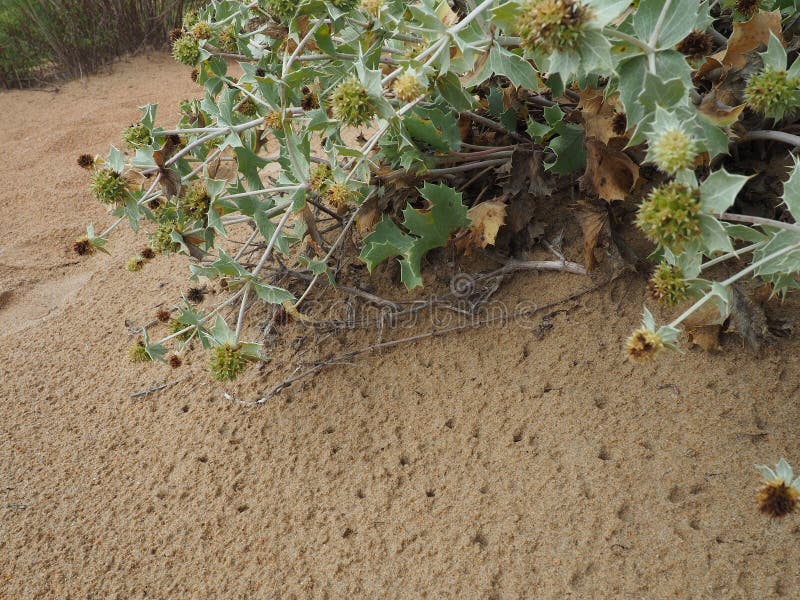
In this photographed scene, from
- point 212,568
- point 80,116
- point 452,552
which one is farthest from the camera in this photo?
point 80,116

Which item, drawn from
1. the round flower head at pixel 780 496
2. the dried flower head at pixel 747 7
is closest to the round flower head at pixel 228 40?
the dried flower head at pixel 747 7

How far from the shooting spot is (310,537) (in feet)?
5.01

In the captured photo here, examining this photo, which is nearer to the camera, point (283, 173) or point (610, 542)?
point (610, 542)

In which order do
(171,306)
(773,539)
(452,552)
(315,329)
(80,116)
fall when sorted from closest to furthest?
1. (773,539)
2. (452,552)
3. (315,329)
4. (171,306)
5. (80,116)

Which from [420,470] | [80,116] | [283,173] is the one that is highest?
[283,173]

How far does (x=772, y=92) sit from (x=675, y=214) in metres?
0.47

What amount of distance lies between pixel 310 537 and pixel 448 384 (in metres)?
0.53

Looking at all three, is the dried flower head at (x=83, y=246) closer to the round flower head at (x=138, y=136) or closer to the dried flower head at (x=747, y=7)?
the round flower head at (x=138, y=136)

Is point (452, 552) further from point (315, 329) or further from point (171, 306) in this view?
point (171, 306)

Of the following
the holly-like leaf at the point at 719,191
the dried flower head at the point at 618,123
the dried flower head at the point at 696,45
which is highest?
the dried flower head at the point at 696,45

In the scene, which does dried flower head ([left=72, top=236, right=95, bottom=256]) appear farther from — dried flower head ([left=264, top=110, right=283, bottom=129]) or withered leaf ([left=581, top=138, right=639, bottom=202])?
withered leaf ([left=581, top=138, right=639, bottom=202])

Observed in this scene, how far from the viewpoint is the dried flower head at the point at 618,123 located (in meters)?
1.58

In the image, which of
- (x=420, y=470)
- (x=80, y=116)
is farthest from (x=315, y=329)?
(x=80, y=116)

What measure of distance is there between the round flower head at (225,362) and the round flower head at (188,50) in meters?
1.00
